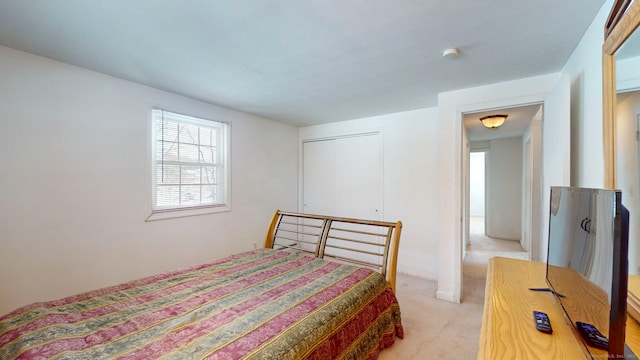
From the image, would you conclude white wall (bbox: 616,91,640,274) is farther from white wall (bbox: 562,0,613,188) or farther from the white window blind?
the white window blind

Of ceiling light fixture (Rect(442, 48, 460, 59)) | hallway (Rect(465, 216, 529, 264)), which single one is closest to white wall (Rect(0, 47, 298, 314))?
ceiling light fixture (Rect(442, 48, 460, 59))

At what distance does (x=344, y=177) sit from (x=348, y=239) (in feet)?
5.91

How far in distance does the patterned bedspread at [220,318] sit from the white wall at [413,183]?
5.30 ft

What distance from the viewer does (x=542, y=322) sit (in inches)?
36.9

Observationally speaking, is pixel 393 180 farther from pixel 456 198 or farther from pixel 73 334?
pixel 73 334

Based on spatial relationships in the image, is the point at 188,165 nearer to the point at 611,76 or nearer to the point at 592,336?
the point at 592,336

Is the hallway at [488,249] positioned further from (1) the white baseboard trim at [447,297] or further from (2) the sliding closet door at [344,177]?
(2) the sliding closet door at [344,177]

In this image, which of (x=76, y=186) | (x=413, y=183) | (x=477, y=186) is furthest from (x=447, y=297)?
(x=477, y=186)

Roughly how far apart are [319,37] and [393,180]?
2508 mm

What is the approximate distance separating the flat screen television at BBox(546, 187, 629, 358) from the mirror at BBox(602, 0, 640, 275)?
6.4 inches

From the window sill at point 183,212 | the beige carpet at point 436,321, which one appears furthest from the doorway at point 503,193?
the window sill at point 183,212

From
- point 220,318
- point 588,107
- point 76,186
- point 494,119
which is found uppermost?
point 494,119

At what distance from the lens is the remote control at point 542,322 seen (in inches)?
35.4

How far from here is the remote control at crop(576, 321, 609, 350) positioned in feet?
2.43
